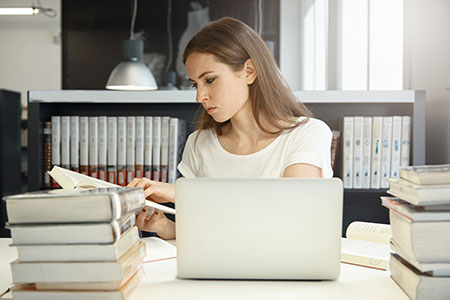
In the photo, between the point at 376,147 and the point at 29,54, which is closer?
the point at 376,147

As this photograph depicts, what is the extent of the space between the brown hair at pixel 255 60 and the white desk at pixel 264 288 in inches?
33.4

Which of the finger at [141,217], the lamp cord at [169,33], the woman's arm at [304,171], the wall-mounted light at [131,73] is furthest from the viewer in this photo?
the lamp cord at [169,33]

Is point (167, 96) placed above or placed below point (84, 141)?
above

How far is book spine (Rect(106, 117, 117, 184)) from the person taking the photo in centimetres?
249

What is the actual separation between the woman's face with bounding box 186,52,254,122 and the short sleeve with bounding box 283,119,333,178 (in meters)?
0.23

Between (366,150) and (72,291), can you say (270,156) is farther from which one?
(72,291)

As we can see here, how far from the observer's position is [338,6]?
3336 mm

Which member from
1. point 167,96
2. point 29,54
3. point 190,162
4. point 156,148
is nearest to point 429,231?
point 190,162

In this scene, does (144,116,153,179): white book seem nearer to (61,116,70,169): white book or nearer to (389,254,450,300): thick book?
(61,116,70,169): white book

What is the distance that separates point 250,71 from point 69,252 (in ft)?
3.65

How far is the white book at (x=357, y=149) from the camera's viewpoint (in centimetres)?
242

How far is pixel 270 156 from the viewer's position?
1.77 m

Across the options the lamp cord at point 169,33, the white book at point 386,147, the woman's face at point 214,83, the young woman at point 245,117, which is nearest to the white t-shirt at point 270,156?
the young woman at point 245,117

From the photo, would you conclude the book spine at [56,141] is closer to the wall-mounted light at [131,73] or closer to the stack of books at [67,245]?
the wall-mounted light at [131,73]
